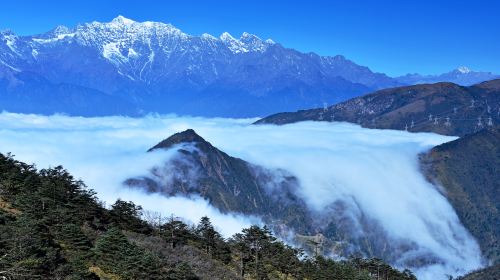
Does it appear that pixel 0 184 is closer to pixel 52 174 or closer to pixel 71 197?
pixel 71 197

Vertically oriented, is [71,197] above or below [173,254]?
above

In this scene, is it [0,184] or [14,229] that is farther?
[0,184]

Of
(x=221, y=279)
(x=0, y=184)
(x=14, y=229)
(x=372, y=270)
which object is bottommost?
(x=372, y=270)

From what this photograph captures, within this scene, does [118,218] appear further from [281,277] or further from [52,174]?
[281,277]

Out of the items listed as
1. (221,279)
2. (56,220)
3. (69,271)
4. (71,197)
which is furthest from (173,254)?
(69,271)

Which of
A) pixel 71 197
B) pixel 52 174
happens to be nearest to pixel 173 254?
pixel 71 197

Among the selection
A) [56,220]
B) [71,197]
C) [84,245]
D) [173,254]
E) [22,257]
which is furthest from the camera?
[71,197]

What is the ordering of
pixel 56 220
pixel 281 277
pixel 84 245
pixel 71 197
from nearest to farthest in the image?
pixel 84 245 < pixel 56 220 < pixel 71 197 < pixel 281 277
